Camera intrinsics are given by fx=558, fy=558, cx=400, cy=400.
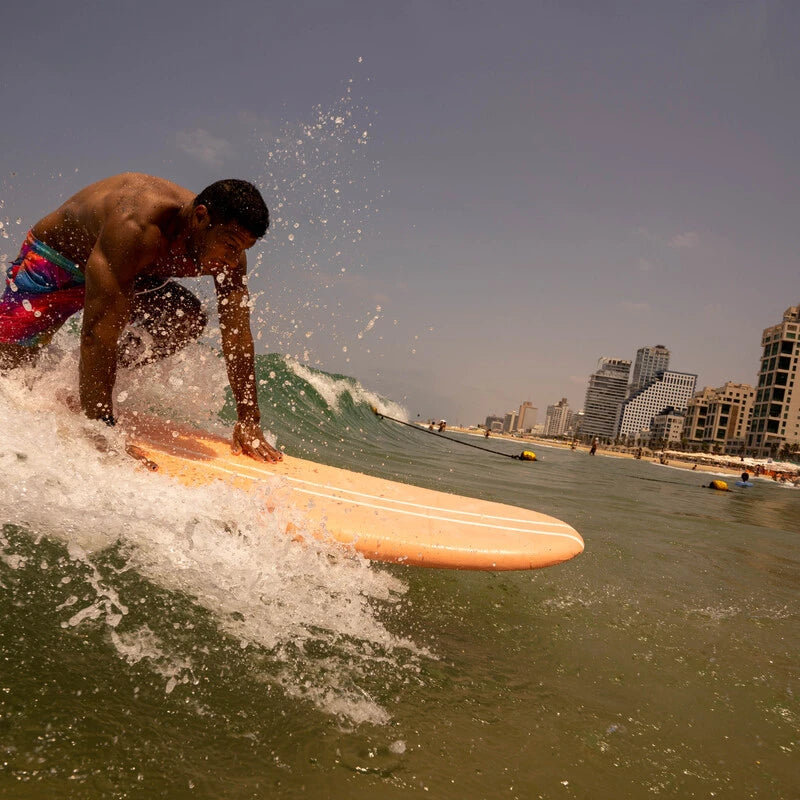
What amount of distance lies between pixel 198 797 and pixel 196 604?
2.76ft

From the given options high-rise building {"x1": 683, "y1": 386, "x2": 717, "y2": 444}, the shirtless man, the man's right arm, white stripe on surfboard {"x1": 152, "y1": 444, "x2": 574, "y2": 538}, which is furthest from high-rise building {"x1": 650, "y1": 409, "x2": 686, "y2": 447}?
the man's right arm

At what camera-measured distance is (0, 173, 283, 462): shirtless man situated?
2430 millimetres

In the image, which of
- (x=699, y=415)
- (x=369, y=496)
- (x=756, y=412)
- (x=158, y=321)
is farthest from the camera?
(x=699, y=415)

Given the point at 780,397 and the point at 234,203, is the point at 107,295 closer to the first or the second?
the point at 234,203

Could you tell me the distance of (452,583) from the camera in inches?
117

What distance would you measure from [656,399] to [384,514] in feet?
677

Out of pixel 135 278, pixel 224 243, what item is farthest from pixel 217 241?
pixel 135 278

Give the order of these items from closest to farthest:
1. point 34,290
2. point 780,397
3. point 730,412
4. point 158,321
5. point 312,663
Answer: point 312,663 < point 34,290 < point 158,321 < point 780,397 < point 730,412

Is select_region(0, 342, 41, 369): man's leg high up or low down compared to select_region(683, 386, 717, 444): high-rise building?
down

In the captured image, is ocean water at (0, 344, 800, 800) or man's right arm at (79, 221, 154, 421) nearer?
ocean water at (0, 344, 800, 800)

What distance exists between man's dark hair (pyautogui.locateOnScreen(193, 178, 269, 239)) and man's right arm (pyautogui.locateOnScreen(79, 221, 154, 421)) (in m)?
0.31

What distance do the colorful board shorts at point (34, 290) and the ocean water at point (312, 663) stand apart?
28 centimetres

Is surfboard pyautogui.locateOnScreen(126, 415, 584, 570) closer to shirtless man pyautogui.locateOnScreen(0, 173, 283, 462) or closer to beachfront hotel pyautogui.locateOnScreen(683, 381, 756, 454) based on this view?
shirtless man pyautogui.locateOnScreen(0, 173, 283, 462)

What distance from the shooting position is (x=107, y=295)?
240cm
